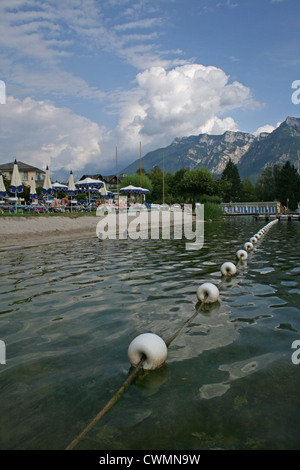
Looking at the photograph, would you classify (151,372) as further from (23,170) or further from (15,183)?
(23,170)

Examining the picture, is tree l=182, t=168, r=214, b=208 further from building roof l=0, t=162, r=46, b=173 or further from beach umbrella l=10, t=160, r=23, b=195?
building roof l=0, t=162, r=46, b=173

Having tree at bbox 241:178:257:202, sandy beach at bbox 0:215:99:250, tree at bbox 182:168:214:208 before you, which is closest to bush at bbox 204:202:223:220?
tree at bbox 182:168:214:208

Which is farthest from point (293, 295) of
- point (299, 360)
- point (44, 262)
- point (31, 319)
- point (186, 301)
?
point (44, 262)

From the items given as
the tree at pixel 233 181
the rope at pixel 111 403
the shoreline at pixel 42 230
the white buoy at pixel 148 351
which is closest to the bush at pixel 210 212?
the shoreline at pixel 42 230

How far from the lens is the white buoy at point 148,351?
326 cm

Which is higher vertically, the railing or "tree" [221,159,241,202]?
"tree" [221,159,241,202]

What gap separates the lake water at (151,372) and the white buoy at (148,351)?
0.14 m

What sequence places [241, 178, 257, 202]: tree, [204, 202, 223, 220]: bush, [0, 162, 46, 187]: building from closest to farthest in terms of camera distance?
[204, 202, 223, 220]: bush
[0, 162, 46, 187]: building
[241, 178, 257, 202]: tree

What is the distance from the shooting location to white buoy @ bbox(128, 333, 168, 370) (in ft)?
10.7

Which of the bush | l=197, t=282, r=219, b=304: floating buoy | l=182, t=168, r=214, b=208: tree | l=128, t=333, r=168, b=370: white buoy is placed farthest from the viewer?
A: l=182, t=168, r=214, b=208: tree

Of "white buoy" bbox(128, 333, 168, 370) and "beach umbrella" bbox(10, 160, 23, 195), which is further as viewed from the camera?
"beach umbrella" bbox(10, 160, 23, 195)

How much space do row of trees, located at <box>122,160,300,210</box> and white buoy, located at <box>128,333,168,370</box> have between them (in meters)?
40.7

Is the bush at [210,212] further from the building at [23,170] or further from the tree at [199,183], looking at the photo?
the building at [23,170]

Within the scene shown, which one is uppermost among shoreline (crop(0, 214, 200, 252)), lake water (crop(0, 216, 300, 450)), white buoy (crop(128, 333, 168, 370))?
shoreline (crop(0, 214, 200, 252))
